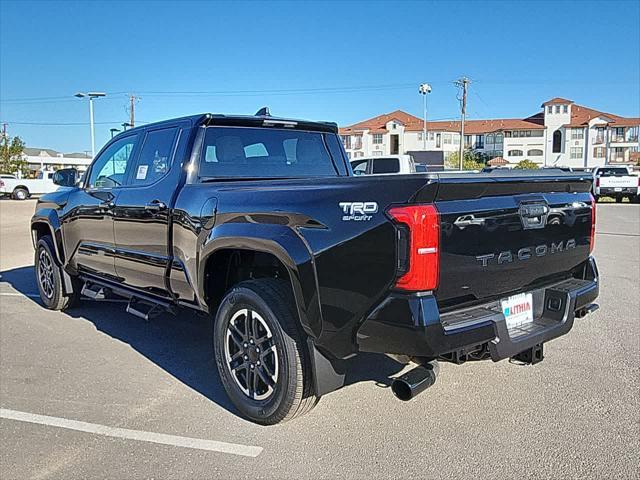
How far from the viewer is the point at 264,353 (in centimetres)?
347

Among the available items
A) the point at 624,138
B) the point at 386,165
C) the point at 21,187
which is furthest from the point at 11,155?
the point at 624,138

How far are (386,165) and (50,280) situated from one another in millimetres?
12377

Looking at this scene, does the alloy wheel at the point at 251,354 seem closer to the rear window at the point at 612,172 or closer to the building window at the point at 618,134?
the rear window at the point at 612,172

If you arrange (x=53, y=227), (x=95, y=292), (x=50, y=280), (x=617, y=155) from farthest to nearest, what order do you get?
(x=617, y=155)
(x=50, y=280)
(x=53, y=227)
(x=95, y=292)

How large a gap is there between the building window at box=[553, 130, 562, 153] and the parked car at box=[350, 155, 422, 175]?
6757 cm

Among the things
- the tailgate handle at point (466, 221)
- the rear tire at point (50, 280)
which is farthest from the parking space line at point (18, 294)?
the tailgate handle at point (466, 221)

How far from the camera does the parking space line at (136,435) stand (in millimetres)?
3223

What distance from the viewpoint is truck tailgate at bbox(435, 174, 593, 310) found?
2.79 meters

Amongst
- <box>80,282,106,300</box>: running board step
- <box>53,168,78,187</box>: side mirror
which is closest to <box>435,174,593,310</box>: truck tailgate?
<box>80,282,106,300</box>: running board step

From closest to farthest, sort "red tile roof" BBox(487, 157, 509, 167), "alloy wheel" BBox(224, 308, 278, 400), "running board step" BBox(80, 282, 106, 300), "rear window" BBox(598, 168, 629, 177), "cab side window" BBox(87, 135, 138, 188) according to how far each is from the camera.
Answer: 1. "alloy wheel" BBox(224, 308, 278, 400)
2. "cab side window" BBox(87, 135, 138, 188)
3. "running board step" BBox(80, 282, 106, 300)
4. "rear window" BBox(598, 168, 629, 177)
5. "red tile roof" BBox(487, 157, 509, 167)

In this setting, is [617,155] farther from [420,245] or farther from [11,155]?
[420,245]

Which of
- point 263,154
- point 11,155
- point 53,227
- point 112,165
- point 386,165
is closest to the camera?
point 263,154

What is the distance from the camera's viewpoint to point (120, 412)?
3.74 meters

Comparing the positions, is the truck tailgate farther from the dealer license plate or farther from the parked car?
the parked car
